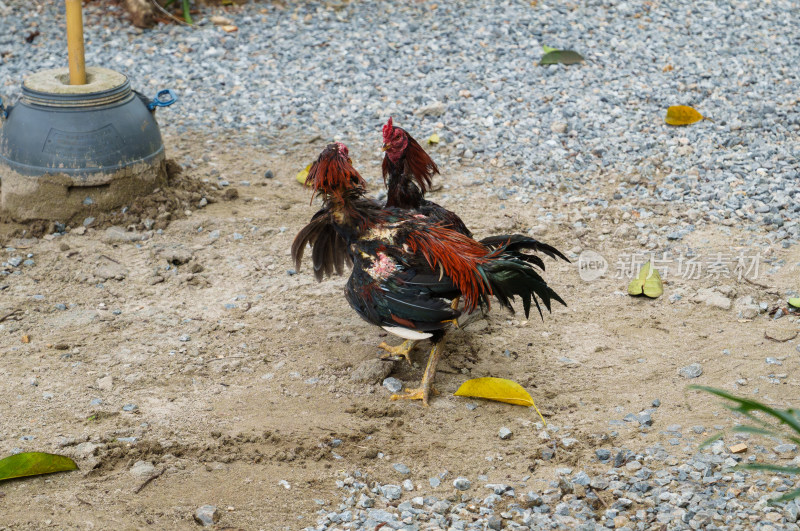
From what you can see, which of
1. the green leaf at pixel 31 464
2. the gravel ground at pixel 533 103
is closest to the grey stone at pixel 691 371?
the gravel ground at pixel 533 103

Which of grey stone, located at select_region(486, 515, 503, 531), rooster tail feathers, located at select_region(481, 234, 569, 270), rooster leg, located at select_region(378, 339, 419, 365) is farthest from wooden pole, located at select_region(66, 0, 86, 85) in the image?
grey stone, located at select_region(486, 515, 503, 531)

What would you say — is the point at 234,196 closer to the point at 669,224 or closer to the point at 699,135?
the point at 669,224

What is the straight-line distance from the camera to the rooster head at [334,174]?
13.5 feet

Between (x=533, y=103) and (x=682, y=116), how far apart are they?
139 cm

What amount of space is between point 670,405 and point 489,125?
3.95 m

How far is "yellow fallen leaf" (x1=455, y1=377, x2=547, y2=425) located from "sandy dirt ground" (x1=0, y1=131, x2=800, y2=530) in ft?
0.18

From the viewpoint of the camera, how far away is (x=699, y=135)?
689 centimetres

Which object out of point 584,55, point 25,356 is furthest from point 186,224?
point 584,55

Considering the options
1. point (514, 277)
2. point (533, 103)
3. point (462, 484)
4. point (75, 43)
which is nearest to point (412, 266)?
point (514, 277)

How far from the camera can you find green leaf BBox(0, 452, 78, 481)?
139 inches

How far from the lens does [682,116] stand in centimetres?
713

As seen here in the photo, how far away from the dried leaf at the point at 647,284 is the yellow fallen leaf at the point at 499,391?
135 cm

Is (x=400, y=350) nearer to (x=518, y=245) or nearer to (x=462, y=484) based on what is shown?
(x=518, y=245)

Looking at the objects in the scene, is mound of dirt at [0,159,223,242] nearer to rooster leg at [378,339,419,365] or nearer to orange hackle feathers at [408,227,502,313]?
rooster leg at [378,339,419,365]
